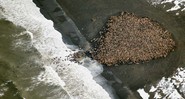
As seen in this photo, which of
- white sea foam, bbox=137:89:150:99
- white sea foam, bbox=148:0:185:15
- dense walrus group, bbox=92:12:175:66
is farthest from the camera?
white sea foam, bbox=148:0:185:15

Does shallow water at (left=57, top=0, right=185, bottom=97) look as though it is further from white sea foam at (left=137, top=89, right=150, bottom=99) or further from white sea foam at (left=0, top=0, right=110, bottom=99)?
white sea foam at (left=0, top=0, right=110, bottom=99)

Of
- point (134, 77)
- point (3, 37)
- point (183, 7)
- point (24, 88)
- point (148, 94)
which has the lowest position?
point (148, 94)

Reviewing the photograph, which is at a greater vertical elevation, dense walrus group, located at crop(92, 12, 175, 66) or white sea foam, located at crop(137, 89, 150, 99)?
dense walrus group, located at crop(92, 12, 175, 66)

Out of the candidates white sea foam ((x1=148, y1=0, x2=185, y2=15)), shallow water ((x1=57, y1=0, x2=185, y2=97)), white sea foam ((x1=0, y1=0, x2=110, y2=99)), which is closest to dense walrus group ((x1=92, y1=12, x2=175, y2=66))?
shallow water ((x1=57, y1=0, x2=185, y2=97))

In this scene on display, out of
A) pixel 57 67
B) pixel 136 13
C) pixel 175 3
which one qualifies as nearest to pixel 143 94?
pixel 57 67

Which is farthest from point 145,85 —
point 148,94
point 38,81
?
point 38,81

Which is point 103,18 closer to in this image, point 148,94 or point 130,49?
point 130,49

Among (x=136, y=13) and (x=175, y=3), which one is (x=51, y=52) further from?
(x=175, y=3)
